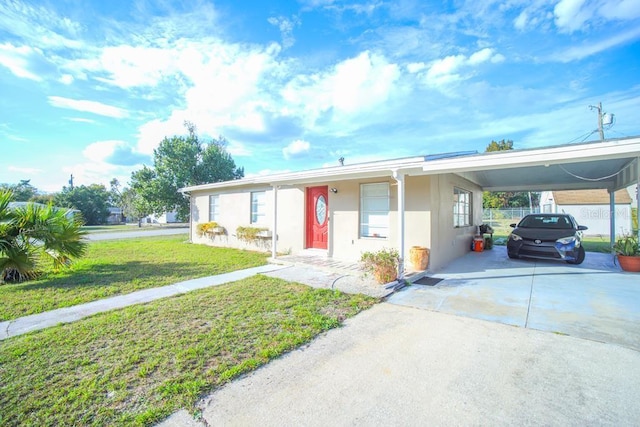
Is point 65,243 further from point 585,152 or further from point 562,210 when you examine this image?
point 562,210

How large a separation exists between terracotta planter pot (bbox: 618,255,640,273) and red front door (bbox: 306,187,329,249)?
7582mm

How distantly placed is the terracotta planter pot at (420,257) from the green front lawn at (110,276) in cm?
432

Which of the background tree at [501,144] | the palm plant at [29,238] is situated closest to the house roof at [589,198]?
the background tree at [501,144]

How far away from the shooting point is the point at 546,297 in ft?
16.1

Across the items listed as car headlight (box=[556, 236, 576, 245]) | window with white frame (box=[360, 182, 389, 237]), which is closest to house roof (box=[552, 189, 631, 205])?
car headlight (box=[556, 236, 576, 245])

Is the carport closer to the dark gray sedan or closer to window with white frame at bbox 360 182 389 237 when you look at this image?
the dark gray sedan

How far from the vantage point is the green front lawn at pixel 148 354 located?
86.4 inches

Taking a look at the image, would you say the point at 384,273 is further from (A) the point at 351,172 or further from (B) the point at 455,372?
(B) the point at 455,372

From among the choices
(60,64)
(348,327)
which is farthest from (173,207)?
(348,327)

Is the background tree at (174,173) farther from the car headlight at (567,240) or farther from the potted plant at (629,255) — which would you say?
the potted plant at (629,255)

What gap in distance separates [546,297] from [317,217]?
606 cm

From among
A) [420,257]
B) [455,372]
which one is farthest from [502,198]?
[455,372]

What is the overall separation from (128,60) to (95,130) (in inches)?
219

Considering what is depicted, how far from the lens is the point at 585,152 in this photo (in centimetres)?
464
